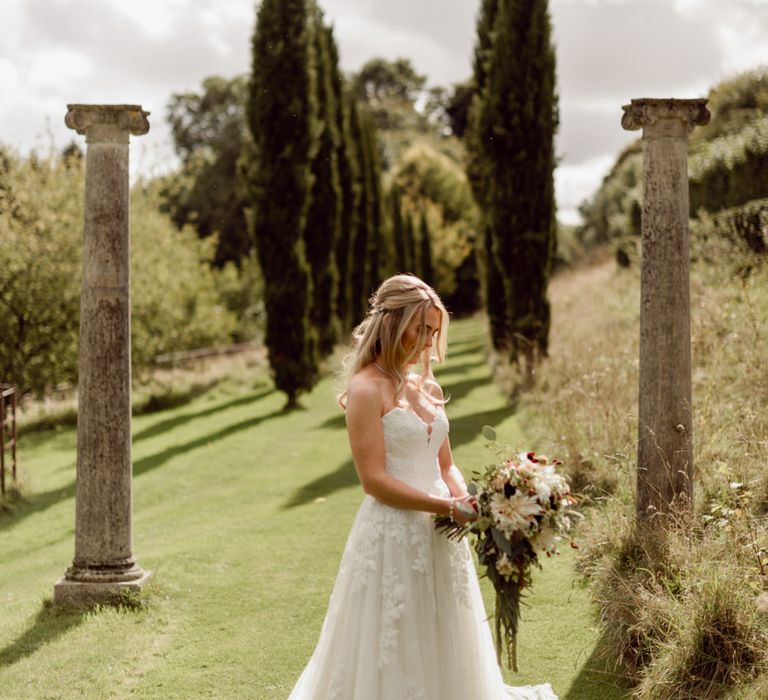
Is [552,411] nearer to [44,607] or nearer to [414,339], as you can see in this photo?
[44,607]

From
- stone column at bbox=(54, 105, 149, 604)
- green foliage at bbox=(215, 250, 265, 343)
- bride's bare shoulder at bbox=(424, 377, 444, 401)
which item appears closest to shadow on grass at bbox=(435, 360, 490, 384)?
stone column at bbox=(54, 105, 149, 604)

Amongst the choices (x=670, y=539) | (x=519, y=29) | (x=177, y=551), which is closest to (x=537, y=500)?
(x=670, y=539)

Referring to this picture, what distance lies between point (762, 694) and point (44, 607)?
4.85m

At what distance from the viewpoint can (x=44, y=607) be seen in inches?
272

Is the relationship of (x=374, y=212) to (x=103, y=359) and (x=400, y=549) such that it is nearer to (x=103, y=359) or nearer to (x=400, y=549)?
(x=103, y=359)

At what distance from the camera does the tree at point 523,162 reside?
16141mm

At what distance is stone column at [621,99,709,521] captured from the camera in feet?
19.4

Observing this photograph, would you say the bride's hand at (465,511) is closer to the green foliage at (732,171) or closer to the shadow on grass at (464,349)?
the green foliage at (732,171)

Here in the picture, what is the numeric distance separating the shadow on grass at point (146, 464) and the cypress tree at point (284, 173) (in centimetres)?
124

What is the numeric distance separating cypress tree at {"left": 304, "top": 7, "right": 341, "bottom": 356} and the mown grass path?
23.8 ft

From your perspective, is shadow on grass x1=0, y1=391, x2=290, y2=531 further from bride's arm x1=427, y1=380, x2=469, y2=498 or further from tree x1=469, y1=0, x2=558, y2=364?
bride's arm x1=427, y1=380, x2=469, y2=498

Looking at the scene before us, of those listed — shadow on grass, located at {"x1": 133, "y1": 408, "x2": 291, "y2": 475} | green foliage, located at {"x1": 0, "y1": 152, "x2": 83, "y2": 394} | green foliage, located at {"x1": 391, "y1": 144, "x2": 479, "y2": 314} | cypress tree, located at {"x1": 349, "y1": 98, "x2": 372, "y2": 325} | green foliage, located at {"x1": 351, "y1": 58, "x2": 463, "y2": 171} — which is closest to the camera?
shadow on grass, located at {"x1": 133, "y1": 408, "x2": 291, "y2": 475}

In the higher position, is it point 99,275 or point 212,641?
point 99,275

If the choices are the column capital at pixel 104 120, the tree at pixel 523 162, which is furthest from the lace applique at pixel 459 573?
the tree at pixel 523 162
